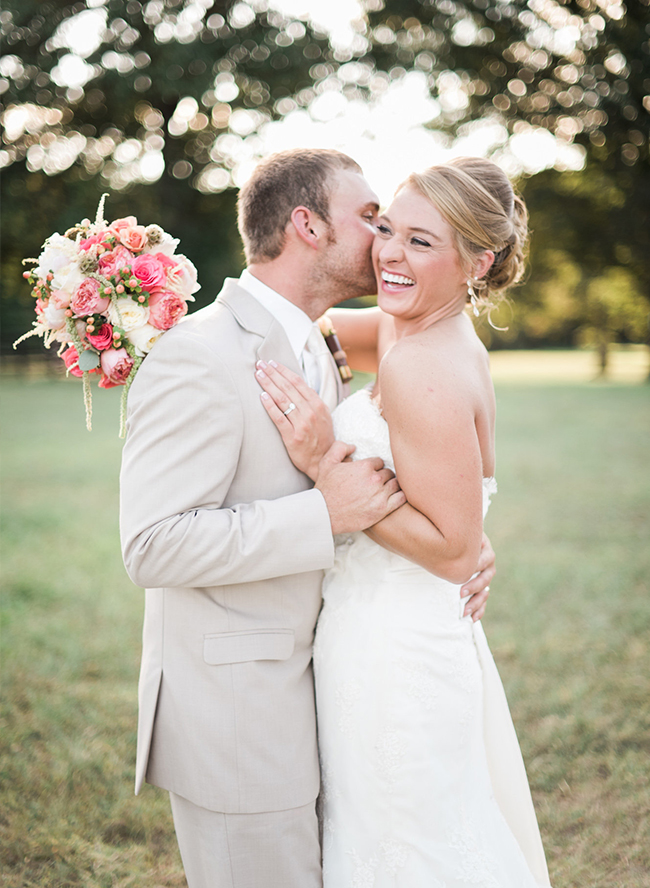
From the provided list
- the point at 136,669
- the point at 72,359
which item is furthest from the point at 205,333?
the point at 136,669

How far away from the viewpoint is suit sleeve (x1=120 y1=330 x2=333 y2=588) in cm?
214

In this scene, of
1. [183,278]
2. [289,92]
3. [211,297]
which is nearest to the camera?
[183,278]

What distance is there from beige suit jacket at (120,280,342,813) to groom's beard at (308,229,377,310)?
347mm

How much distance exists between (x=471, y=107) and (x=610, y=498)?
12993mm

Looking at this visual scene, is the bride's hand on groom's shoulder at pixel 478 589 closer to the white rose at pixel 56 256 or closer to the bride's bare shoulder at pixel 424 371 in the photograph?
the bride's bare shoulder at pixel 424 371

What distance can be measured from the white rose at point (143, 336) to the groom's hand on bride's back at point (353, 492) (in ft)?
2.09

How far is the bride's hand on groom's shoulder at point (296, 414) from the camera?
91.3 inches

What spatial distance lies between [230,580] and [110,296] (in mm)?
951

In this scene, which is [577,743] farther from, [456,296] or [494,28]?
[494,28]

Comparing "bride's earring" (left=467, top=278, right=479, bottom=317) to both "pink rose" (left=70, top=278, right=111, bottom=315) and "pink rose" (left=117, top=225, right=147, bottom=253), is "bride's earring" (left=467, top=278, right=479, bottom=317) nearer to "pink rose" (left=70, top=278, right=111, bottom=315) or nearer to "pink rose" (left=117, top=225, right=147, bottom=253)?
"pink rose" (left=117, top=225, right=147, bottom=253)

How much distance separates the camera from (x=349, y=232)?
2.71 m

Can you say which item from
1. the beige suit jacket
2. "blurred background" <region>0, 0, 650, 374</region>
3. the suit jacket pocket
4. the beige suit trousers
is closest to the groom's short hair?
the beige suit jacket

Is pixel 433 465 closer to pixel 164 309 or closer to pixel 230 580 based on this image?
pixel 230 580

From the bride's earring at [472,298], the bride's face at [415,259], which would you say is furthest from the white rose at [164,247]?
the bride's earring at [472,298]
